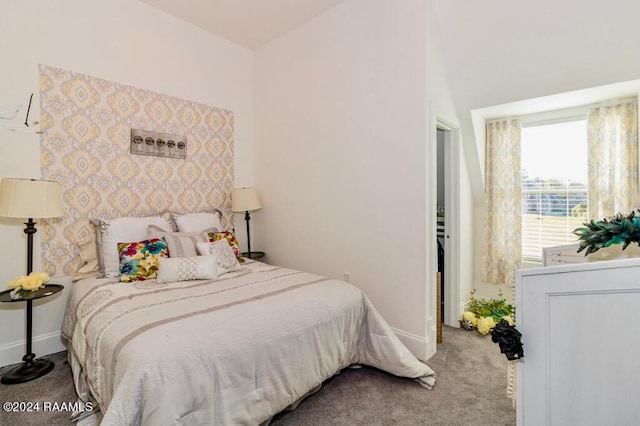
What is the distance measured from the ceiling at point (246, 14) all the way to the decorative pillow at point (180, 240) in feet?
7.11

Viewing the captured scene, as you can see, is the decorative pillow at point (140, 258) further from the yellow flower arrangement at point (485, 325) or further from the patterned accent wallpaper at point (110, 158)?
the yellow flower arrangement at point (485, 325)

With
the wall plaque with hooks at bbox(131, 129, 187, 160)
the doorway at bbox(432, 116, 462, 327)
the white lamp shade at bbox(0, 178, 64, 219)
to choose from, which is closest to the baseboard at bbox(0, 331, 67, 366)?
the white lamp shade at bbox(0, 178, 64, 219)

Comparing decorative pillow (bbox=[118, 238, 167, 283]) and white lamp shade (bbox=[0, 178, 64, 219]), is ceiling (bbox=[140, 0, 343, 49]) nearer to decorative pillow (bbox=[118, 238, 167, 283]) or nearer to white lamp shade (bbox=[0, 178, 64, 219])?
white lamp shade (bbox=[0, 178, 64, 219])

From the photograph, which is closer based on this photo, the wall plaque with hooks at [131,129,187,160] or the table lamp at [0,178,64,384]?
the table lamp at [0,178,64,384]

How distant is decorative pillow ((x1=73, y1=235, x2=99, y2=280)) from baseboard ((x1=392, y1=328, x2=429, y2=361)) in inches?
105

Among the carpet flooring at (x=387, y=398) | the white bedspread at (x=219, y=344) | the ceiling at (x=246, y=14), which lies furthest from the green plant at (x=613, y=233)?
the ceiling at (x=246, y=14)

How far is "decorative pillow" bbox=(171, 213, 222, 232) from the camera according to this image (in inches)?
123

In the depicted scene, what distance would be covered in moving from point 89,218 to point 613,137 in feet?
15.6

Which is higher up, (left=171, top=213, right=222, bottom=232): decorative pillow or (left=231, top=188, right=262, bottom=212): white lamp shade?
(left=231, top=188, right=262, bottom=212): white lamp shade

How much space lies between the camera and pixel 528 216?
11.5 feet

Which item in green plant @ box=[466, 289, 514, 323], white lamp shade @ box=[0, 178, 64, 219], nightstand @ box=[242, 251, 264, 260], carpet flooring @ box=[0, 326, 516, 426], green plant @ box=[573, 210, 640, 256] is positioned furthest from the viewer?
nightstand @ box=[242, 251, 264, 260]

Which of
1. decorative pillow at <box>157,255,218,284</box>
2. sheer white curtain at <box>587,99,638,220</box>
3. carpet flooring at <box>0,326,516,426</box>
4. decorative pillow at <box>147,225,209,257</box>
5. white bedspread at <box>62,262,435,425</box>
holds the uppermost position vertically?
sheer white curtain at <box>587,99,638,220</box>

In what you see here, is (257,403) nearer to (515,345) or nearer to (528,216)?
(515,345)

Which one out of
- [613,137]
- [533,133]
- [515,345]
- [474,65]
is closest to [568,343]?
[515,345]
